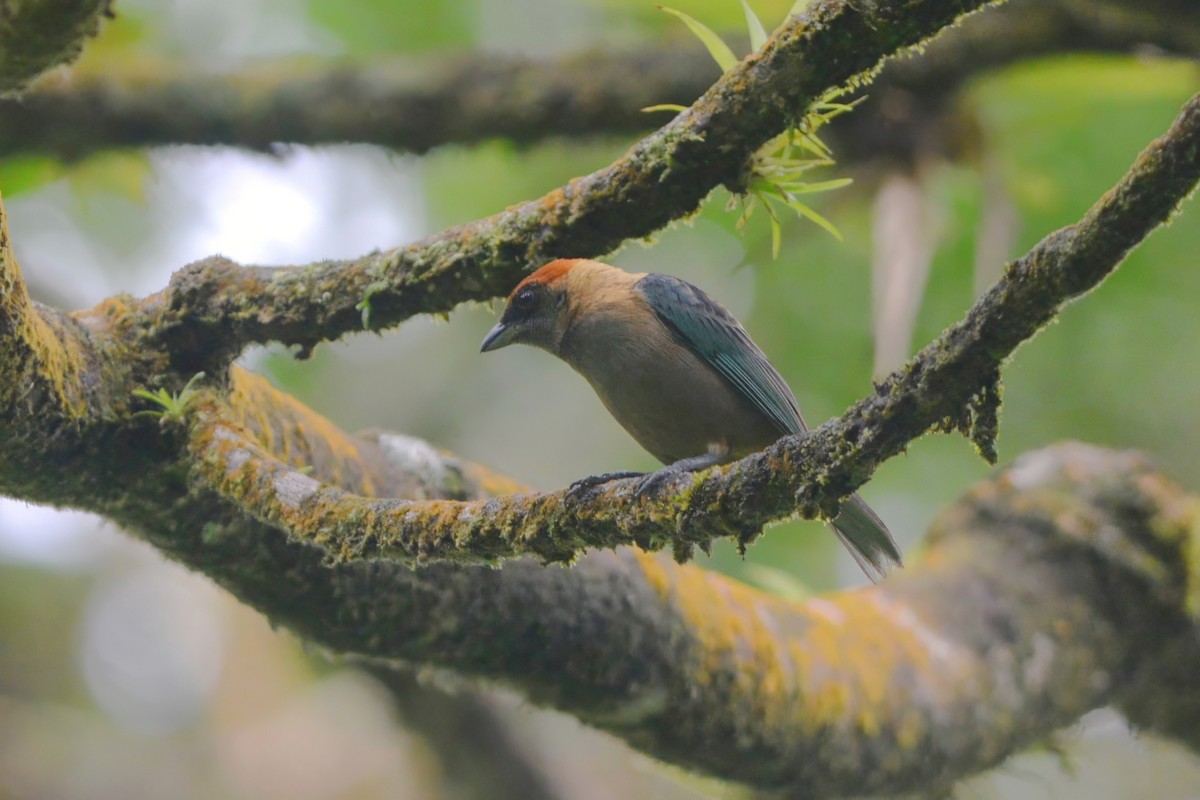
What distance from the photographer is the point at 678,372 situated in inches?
156

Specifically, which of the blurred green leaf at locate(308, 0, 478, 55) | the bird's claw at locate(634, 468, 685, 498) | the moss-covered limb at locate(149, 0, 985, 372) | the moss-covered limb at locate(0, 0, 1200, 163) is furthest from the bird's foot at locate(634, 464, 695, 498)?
the blurred green leaf at locate(308, 0, 478, 55)

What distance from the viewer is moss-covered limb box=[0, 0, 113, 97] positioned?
6.97 feet

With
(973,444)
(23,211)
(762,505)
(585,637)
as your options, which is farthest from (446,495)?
(23,211)

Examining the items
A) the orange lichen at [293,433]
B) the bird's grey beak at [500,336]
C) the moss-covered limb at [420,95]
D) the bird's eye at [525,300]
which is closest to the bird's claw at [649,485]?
the orange lichen at [293,433]

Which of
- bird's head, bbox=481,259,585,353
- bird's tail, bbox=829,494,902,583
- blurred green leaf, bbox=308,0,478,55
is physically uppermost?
blurred green leaf, bbox=308,0,478,55

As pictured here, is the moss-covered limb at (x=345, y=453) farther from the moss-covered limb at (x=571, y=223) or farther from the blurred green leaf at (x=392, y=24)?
the blurred green leaf at (x=392, y=24)

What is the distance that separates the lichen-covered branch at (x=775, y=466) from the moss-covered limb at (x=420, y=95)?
9.62 feet

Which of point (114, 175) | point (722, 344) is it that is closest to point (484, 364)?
point (114, 175)

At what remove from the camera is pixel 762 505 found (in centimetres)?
227

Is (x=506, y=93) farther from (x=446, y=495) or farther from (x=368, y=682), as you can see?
(x=368, y=682)

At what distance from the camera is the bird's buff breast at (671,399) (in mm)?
3955

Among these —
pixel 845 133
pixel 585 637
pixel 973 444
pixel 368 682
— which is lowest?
pixel 973 444

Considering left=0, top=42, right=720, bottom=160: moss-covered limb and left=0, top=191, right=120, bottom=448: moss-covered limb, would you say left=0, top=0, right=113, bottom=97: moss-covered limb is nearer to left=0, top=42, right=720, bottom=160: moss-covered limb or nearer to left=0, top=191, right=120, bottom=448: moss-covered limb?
left=0, top=191, right=120, bottom=448: moss-covered limb

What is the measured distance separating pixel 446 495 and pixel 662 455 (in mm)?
927
